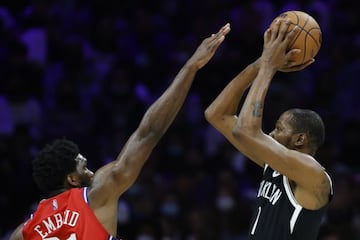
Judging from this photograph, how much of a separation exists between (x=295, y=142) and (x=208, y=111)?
0.70m

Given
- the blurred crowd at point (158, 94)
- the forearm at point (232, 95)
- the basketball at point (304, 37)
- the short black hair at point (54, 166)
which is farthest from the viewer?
the blurred crowd at point (158, 94)

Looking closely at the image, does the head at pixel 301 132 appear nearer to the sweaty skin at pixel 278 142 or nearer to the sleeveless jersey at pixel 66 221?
the sweaty skin at pixel 278 142

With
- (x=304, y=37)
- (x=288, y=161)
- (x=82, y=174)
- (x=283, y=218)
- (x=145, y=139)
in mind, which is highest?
(x=304, y=37)

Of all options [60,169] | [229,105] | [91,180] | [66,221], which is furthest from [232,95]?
[66,221]

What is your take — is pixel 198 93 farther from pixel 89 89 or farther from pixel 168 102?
pixel 168 102

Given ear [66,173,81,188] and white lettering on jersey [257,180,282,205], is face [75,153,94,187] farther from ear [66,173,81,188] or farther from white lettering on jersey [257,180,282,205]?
white lettering on jersey [257,180,282,205]

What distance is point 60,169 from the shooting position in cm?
491

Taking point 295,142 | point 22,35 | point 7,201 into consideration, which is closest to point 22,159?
point 7,201

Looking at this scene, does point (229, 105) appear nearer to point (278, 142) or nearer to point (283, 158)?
point (278, 142)

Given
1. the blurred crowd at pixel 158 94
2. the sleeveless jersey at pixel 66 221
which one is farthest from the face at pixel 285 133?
the blurred crowd at pixel 158 94

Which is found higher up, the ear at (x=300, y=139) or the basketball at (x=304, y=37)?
the basketball at (x=304, y=37)

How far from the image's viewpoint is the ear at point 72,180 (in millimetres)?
4945

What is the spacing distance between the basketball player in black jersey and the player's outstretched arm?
0.39 metres

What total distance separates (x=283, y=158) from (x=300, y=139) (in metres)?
0.32
